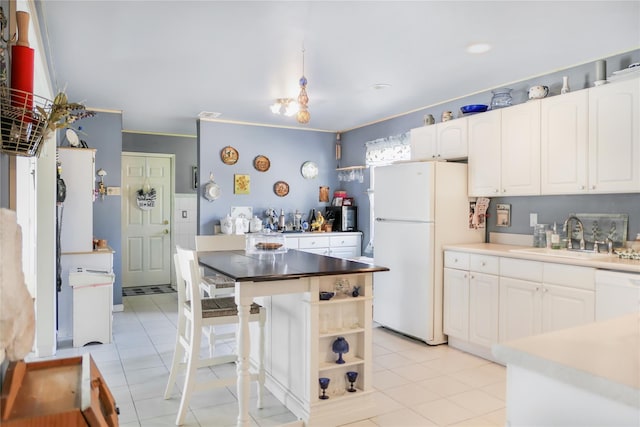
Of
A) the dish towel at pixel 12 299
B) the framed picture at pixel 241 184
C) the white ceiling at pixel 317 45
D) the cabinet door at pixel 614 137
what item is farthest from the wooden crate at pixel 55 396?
the framed picture at pixel 241 184

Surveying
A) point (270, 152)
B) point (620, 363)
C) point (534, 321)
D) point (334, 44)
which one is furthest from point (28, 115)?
point (270, 152)

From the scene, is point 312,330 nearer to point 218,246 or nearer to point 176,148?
point 218,246

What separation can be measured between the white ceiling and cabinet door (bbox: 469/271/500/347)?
173cm

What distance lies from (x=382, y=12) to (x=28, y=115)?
1.98 metres

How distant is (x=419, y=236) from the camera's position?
4004mm

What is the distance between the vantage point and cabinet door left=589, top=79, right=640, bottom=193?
2.91 metres

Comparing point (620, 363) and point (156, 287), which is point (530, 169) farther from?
point (156, 287)

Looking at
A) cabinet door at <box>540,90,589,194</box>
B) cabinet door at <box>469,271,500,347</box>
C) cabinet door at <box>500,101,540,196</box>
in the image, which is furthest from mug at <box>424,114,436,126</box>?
cabinet door at <box>469,271,500,347</box>

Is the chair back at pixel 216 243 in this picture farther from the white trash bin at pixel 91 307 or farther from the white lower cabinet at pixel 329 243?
the white lower cabinet at pixel 329 243

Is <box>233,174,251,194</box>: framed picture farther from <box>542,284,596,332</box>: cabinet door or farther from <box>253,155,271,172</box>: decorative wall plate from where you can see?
<box>542,284,596,332</box>: cabinet door

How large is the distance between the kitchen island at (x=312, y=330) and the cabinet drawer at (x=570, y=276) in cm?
135

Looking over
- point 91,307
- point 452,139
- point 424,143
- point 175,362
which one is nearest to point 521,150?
point 452,139

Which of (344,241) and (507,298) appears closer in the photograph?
(507,298)

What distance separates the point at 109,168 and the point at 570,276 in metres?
4.84
